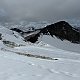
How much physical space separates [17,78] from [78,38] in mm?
117197

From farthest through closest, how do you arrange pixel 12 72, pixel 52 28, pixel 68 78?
pixel 52 28 → pixel 12 72 → pixel 68 78

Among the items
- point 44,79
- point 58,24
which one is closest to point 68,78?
point 44,79

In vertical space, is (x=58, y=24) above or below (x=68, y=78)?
above

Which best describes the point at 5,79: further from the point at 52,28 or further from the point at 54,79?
the point at 52,28

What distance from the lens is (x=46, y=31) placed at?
115 meters

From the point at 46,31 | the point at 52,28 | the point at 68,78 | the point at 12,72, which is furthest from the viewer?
the point at 52,28

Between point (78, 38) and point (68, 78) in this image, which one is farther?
point (78, 38)

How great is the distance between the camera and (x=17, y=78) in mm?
13367

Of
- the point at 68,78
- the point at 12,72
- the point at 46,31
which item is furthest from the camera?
the point at 46,31

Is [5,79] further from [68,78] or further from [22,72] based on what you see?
[68,78]

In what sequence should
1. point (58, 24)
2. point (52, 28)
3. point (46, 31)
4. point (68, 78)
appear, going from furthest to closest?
point (58, 24) → point (52, 28) → point (46, 31) → point (68, 78)

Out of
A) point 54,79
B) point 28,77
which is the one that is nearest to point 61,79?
point 54,79

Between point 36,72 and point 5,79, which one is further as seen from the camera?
point 36,72

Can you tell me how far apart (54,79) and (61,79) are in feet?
1.37
